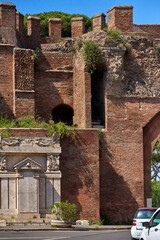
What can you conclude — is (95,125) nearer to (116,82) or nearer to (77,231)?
(116,82)

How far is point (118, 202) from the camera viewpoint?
98.2 feet

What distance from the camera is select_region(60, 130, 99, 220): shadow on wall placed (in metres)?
27.8

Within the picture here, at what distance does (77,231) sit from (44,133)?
5904 mm

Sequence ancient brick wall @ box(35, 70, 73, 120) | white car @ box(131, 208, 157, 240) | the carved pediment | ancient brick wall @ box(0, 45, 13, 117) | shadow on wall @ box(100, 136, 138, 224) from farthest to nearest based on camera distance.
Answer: ancient brick wall @ box(35, 70, 73, 120) < ancient brick wall @ box(0, 45, 13, 117) < shadow on wall @ box(100, 136, 138, 224) < the carved pediment < white car @ box(131, 208, 157, 240)

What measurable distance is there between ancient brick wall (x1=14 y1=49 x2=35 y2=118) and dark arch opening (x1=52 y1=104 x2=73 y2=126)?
2.42 m

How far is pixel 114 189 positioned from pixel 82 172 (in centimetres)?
265

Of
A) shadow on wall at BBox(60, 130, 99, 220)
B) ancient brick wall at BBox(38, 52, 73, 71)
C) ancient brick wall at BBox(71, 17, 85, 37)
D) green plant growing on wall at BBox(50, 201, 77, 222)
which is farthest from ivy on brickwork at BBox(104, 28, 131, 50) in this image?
green plant growing on wall at BBox(50, 201, 77, 222)

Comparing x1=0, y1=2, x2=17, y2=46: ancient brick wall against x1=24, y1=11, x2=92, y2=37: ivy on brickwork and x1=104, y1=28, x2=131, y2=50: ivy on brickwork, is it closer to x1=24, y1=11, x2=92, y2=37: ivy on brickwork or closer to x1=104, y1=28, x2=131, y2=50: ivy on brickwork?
x1=104, y1=28, x2=131, y2=50: ivy on brickwork

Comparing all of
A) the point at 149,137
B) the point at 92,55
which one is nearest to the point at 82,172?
the point at 149,137

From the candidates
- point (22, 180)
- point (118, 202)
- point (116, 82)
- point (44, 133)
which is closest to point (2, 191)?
point (22, 180)

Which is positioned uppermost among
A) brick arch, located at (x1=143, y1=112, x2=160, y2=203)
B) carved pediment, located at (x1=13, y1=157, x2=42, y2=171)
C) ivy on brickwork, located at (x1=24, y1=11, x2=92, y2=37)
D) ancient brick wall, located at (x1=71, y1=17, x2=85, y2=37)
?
ivy on brickwork, located at (x1=24, y1=11, x2=92, y2=37)

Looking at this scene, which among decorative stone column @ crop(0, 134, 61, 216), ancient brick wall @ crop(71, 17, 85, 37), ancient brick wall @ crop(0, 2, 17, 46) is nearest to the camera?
decorative stone column @ crop(0, 134, 61, 216)

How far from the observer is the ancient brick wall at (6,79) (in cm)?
3117

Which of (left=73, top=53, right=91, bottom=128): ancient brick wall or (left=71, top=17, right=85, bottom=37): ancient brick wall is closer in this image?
(left=73, top=53, right=91, bottom=128): ancient brick wall
